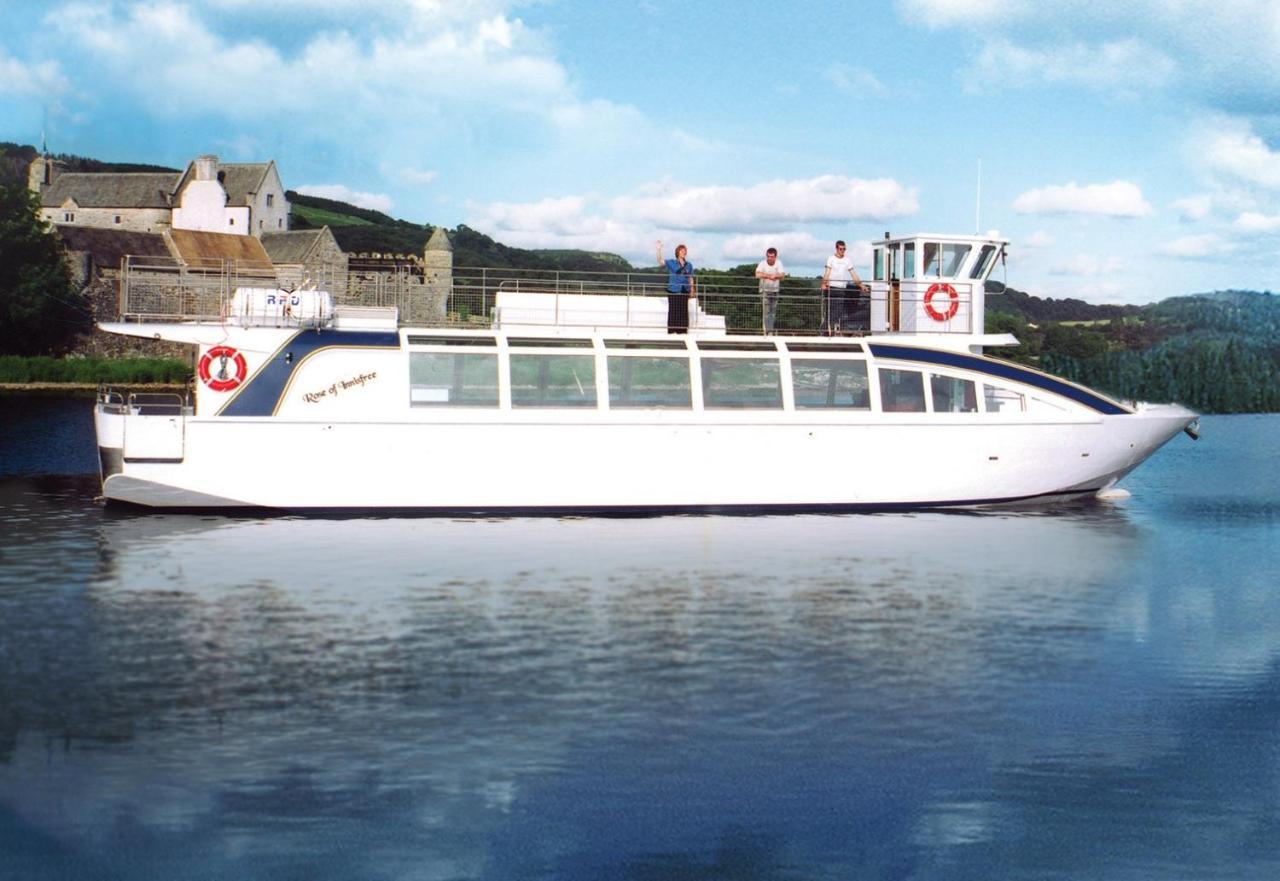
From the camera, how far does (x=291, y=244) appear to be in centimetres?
12200

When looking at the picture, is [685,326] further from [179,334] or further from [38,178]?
[38,178]

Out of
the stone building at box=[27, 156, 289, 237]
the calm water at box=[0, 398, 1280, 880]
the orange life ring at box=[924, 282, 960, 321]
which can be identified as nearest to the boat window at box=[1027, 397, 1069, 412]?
the orange life ring at box=[924, 282, 960, 321]

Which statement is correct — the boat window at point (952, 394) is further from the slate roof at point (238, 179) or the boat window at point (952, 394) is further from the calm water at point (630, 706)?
the slate roof at point (238, 179)

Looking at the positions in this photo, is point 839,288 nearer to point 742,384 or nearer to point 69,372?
point 742,384

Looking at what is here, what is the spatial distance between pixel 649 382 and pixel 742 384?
1.52 m

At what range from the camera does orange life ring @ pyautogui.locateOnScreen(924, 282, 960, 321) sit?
26.0 m

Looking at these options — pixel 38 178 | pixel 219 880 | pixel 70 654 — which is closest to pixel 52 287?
pixel 38 178

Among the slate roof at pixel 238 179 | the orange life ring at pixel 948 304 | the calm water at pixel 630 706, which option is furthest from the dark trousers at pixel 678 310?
the slate roof at pixel 238 179

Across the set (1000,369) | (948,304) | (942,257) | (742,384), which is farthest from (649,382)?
(942,257)

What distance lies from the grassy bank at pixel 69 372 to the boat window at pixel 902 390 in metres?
55.1

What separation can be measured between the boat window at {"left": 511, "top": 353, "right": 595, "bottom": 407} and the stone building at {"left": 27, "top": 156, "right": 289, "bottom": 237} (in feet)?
353

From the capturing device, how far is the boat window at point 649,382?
23.3 m

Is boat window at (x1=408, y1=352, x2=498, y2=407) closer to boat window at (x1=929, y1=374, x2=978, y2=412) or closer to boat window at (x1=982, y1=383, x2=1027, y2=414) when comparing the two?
boat window at (x1=929, y1=374, x2=978, y2=412)

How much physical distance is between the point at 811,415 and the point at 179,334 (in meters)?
10.1
